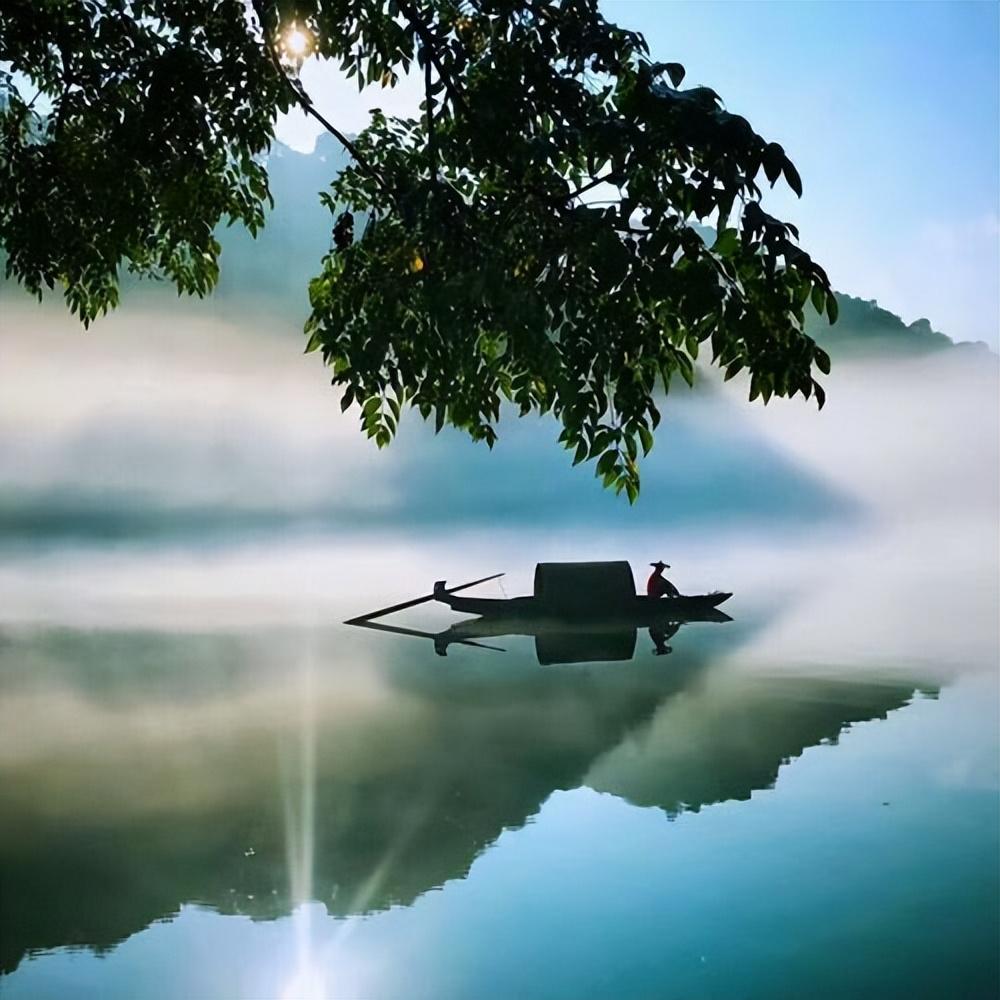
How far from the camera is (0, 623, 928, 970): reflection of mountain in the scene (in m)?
2.73

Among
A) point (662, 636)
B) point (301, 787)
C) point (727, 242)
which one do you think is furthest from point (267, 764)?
point (727, 242)

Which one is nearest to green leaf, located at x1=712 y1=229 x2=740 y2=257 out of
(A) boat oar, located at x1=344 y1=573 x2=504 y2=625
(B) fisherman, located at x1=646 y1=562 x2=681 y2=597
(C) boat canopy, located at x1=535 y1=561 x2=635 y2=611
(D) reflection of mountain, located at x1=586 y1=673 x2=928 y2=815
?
(C) boat canopy, located at x1=535 y1=561 x2=635 y2=611

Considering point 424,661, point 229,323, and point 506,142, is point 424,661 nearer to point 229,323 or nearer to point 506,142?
point 229,323

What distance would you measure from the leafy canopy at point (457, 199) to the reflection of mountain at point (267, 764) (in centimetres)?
107

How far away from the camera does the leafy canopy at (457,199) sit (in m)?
1.47

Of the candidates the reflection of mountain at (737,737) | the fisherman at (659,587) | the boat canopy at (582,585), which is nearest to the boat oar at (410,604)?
the boat canopy at (582,585)

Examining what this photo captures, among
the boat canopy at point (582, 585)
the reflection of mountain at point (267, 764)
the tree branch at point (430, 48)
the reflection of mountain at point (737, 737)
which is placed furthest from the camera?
the reflection of mountain at point (737, 737)

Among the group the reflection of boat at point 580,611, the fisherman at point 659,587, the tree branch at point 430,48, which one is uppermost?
the tree branch at point 430,48

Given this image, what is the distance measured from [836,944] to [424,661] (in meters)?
1.50

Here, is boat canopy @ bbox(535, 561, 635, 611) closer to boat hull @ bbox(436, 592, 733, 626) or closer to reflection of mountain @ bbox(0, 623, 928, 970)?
boat hull @ bbox(436, 592, 733, 626)

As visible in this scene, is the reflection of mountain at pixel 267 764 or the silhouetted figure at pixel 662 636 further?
the reflection of mountain at pixel 267 764

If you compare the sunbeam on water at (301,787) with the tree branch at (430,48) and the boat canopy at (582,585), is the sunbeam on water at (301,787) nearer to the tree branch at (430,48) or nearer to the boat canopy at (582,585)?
the boat canopy at (582,585)

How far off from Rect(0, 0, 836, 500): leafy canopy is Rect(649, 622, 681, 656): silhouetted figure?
32.9 inches

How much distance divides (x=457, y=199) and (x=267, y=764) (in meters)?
1.87
